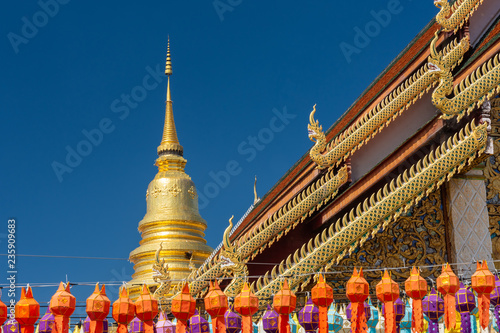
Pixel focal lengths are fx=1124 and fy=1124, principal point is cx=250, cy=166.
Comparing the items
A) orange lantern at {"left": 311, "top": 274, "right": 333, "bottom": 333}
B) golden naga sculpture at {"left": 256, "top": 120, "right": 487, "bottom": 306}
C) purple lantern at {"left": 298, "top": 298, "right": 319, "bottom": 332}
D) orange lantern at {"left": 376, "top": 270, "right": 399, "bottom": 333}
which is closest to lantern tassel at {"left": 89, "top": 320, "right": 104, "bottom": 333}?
purple lantern at {"left": 298, "top": 298, "right": 319, "bottom": 332}

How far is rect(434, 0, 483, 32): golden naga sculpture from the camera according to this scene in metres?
13.1

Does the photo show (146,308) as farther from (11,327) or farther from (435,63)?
(435,63)

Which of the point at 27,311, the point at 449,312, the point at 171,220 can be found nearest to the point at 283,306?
the point at 449,312

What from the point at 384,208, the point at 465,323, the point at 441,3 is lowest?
the point at 465,323

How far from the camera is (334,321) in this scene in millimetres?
10023

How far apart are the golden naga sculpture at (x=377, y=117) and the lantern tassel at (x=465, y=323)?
132 inches

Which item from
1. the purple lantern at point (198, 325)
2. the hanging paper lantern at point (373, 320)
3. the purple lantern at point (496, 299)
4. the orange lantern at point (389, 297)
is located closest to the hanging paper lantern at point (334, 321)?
the hanging paper lantern at point (373, 320)

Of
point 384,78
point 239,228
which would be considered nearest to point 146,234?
point 239,228

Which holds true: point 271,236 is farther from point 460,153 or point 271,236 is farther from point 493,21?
point 493,21

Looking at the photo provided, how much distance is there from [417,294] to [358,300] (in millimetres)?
521

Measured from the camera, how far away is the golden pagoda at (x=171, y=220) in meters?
19.2

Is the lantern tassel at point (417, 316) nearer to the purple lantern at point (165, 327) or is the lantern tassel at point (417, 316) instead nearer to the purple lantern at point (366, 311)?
the purple lantern at point (366, 311)

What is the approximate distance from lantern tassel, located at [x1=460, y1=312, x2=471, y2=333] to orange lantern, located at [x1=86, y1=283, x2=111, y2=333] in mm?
3064

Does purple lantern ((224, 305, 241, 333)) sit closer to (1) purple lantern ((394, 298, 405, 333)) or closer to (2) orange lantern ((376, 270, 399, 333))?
(2) orange lantern ((376, 270, 399, 333))
